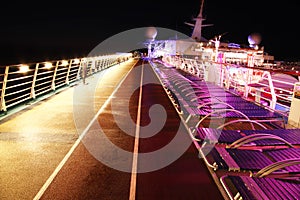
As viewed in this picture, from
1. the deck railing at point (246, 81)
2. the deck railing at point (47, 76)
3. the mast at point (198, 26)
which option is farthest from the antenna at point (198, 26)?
the deck railing at point (246, 81)

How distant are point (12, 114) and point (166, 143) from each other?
4.46 metres

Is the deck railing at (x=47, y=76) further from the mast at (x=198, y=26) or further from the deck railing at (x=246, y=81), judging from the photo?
the mast at (x=198, y=26)

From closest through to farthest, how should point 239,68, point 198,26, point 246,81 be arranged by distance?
point 246,81, point 239,68, point 198,26

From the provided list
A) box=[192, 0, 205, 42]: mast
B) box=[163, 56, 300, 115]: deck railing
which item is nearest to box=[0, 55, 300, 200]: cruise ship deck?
box=[163, 56, 300, 115]: deck railing

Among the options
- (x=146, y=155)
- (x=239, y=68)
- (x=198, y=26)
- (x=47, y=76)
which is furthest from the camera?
(x=198, y=26)

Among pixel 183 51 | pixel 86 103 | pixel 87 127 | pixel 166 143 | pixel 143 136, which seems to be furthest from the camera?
pixel 183 51

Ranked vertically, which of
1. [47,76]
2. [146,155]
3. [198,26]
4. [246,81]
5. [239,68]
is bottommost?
[146,155]

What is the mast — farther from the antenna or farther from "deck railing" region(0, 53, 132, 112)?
"deck railing" region(0, 53, 132, 112)

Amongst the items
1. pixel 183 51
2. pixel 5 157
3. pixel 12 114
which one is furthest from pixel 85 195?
pixel 183 51

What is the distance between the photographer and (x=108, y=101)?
9031mm

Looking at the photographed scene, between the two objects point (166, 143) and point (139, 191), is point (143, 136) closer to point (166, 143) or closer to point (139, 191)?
point (166, 143)

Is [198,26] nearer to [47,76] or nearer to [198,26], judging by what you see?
[198,26]

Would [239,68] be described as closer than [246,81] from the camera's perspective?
No

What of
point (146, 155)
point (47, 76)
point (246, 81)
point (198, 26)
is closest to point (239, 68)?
point (246, 81)
